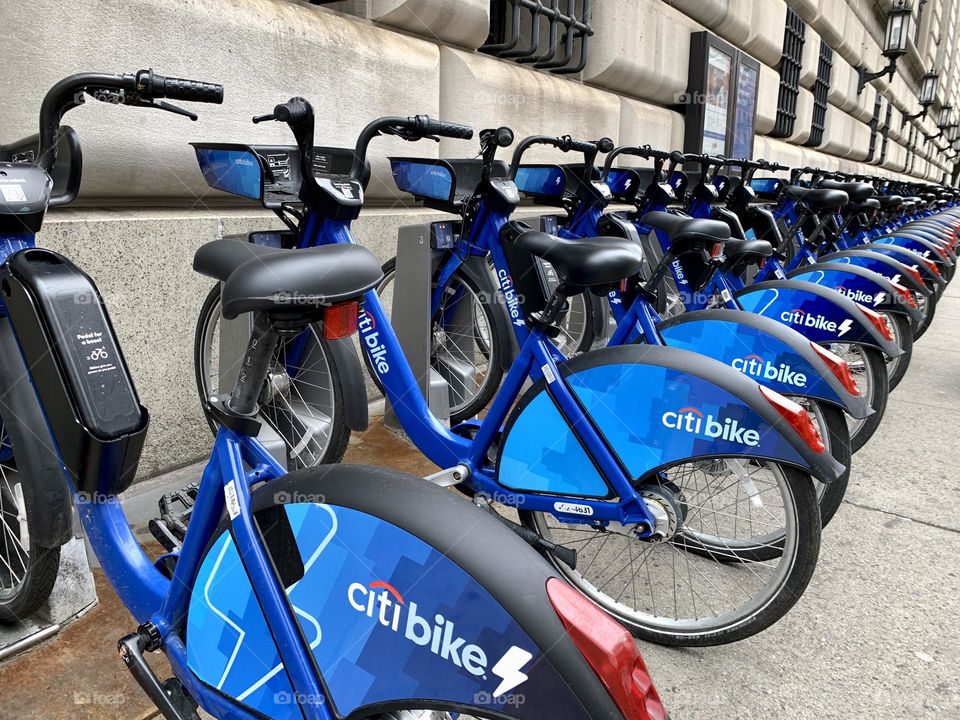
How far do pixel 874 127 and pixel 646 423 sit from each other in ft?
56.3

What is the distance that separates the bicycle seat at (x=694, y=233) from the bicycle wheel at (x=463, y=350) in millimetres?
920

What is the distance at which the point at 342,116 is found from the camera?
11.0 feet

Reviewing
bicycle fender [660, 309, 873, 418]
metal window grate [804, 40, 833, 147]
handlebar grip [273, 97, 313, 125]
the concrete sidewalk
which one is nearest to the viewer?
the concrete sidewalk

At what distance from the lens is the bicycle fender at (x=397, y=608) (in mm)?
904

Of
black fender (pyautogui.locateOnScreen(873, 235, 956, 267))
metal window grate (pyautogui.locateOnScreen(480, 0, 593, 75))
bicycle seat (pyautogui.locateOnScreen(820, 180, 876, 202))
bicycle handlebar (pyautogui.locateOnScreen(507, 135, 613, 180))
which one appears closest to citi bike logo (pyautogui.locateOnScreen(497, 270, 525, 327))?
bicycle handlebar (pyautogui.locateOnScreen(507, 135, 613, 180))

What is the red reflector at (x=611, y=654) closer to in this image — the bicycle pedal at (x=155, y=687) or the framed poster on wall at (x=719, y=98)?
the bicycle pedal at (x=155, y=687)

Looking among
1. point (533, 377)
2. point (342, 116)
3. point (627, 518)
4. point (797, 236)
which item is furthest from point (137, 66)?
point (797, 236)

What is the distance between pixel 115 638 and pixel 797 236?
200 inches

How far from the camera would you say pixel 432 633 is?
3.13 feet

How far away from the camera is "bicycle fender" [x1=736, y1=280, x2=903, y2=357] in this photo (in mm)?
2836

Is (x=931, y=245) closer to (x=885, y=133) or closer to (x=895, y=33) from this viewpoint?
(x=895, y=33)

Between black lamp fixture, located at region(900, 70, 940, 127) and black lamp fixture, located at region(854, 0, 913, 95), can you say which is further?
black lamp fixture, located at region(900, 70, 940, 127)

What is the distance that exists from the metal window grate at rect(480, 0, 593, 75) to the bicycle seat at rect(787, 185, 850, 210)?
183cm

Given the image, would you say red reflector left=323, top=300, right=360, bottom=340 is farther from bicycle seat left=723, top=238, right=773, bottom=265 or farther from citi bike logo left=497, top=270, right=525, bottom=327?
bicycle seat left=723, top=238, right=773, bottom=265
